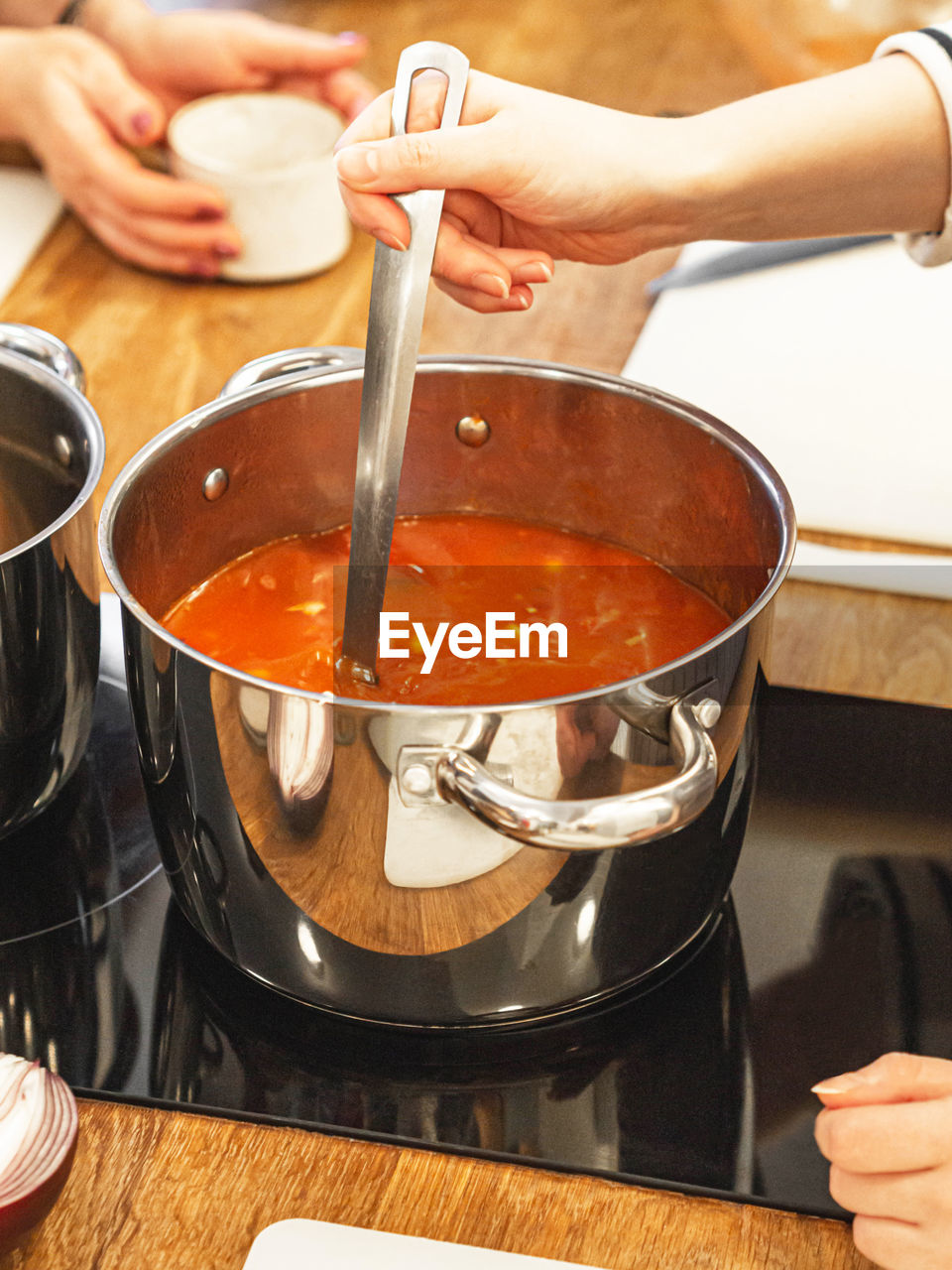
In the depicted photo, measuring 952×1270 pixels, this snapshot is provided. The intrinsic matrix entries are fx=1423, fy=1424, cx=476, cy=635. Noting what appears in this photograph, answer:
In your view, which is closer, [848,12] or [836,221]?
[836,221]

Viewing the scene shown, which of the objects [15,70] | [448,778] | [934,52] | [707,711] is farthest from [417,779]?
[15,70]

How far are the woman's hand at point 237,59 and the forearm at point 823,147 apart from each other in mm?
504

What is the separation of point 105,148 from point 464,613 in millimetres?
690

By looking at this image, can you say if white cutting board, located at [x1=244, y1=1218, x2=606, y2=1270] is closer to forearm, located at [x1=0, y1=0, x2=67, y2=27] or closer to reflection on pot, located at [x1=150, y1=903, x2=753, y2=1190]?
reflection on pot, located at [x1=150, y1=903, x2=753, y2=1190]

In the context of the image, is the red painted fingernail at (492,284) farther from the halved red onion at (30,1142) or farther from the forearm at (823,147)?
the halved red onion at (30,1142)

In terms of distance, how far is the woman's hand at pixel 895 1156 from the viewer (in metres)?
0.52

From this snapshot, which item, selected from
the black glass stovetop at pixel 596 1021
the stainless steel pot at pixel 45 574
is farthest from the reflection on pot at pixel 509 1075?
the stainless steel pot at pixel 45 574

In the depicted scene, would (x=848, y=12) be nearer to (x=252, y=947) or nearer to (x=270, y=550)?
(x=270, y=550)

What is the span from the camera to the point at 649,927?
2.04 feet

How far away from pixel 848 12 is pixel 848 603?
0.67 metres

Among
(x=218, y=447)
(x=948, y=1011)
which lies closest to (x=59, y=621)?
(x=218, y=447)

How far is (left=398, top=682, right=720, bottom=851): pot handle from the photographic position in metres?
0.51

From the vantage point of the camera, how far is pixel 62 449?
2.40 feet

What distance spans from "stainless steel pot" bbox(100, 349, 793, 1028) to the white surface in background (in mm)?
575
